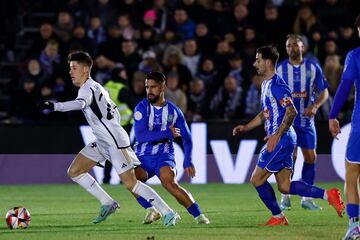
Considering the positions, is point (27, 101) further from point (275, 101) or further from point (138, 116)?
point (275, 101)

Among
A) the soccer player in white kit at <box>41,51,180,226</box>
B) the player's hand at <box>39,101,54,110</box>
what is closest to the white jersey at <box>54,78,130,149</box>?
the soccer player in white kit at <box>41,51,180,226</box>

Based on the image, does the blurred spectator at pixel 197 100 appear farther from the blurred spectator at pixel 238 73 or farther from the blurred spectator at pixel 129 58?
the blurred spectator at pixel 129 58

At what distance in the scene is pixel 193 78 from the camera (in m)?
18.1

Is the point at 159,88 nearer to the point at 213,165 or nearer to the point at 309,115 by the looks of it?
the point at 309,115

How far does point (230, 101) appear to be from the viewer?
58.3 ft

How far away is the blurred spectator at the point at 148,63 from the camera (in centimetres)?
1756

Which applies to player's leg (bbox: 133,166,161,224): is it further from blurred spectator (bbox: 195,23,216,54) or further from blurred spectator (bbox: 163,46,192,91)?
blurred spectator (bbox: 195,23,216,54)

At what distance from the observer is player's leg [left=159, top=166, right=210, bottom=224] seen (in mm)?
10688

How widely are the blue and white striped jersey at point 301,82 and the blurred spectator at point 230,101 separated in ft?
16.2

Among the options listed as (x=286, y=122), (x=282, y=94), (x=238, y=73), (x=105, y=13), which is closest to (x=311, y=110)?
(x=282, y=94)

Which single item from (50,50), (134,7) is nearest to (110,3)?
(134,7)

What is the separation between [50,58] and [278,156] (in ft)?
29.5

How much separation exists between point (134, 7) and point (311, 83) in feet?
24.5

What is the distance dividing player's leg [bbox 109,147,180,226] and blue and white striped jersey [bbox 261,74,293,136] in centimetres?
131
